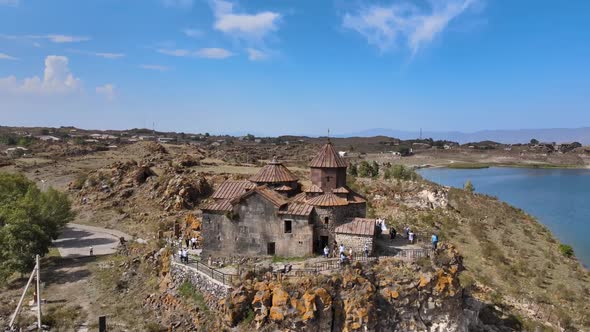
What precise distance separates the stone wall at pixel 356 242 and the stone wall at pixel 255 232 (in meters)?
1.26

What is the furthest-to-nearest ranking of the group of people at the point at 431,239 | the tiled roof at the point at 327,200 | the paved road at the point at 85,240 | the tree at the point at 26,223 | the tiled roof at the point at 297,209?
the paved road at the point at 85,240, the tree at the point at 26,223, the group of people at the point at 431,239, the tiled roof at the point at 327,200, the tiled roof at the point at 297,209

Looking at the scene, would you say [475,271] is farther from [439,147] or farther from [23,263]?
[439,147]

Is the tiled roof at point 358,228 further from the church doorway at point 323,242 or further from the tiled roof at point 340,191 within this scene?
the tiled roof at point 340,191

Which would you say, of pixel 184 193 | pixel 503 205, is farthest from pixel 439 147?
pixel 184 193

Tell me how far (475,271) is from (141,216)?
23693mm

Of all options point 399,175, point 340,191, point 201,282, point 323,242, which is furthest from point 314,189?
point 399,175

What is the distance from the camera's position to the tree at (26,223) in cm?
2145

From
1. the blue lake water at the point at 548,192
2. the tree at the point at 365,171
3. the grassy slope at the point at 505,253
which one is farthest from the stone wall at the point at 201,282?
the tree at the point at 365,171

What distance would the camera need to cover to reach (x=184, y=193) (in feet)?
111

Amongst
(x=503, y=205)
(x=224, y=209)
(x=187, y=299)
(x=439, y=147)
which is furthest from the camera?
(x=439, y=147)

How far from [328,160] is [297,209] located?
2.77 metres

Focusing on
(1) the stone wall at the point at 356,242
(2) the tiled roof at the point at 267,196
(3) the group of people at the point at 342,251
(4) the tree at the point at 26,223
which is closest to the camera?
Result: (3) the group of people at the point at 342,251

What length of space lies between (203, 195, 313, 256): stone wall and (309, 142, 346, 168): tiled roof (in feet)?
9.09

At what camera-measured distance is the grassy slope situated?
21531 mm
